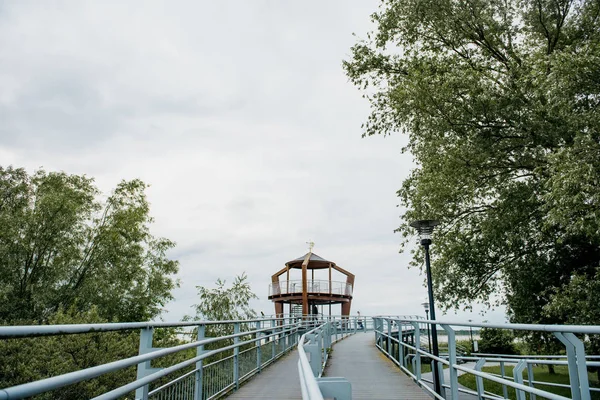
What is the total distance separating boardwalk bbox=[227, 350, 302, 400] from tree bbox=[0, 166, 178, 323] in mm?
16774

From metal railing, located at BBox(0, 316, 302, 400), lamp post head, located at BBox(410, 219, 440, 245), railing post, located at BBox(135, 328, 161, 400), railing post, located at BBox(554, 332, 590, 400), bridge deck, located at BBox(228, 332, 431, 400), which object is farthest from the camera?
lamp post head, located at BBox(410, 219, 440, 245)

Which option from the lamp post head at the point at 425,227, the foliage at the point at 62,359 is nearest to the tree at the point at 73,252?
the foliage at the point at 62,359

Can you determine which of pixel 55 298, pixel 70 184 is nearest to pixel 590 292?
pixel 55 298

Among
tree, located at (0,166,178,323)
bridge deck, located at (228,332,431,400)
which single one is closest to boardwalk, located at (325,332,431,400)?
bridge deck, located at (228,332,431,400)

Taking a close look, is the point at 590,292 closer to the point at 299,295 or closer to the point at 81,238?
the point at 299,295

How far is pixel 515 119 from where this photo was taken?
14.6 m

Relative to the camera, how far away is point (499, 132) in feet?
50.5

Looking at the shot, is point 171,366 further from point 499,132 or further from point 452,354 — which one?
point 499,132

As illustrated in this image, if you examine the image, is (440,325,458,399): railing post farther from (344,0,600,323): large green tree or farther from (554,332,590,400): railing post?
(344,0,600,323): large green tree

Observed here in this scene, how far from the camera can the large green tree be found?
13125mm

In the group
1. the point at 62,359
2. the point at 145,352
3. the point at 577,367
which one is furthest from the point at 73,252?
the point at 577,367

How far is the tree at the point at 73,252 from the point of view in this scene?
27.7m

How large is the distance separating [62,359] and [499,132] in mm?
16427

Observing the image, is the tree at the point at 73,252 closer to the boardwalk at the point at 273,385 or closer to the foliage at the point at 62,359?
the foliage at the point at 62,359
